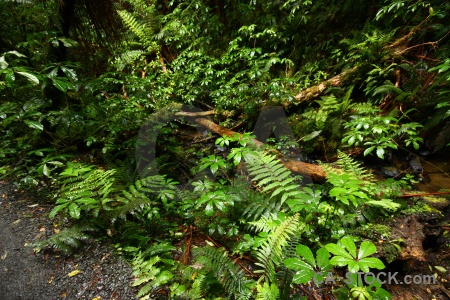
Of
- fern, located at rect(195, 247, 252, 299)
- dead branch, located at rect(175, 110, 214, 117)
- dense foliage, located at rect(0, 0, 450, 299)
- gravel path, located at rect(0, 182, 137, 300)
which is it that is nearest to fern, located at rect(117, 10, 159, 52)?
dense foliage, located at rect(0, 0, 450, 299)

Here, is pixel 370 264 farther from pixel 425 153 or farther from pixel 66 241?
pixel 425 153

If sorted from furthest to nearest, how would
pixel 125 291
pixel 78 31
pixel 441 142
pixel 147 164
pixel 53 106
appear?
pixel 147 164 < pixel 441 142 < pixel 53 106 < pixel 78 31 < pixel 125 291

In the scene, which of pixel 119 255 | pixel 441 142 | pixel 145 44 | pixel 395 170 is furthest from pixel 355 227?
pixel 145 44

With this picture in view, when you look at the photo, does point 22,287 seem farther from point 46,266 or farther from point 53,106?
point 53,106

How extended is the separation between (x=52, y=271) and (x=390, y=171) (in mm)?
4349

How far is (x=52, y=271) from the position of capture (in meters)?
1.75

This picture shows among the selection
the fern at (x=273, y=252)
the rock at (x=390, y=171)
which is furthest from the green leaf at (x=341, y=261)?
the rock at (x=390, y=171)

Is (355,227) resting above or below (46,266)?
below

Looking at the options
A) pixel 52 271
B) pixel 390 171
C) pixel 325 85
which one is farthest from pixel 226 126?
pixel 52 271

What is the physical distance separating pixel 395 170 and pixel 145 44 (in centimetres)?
646

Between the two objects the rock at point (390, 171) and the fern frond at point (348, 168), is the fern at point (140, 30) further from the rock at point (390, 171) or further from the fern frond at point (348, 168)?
the rock at point (390, 171)

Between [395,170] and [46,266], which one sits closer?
[46,266]

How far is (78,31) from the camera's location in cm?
277

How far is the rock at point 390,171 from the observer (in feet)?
11.4
